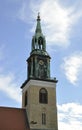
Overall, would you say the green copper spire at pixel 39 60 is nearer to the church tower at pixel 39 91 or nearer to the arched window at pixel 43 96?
the church tower at pixel 39 91

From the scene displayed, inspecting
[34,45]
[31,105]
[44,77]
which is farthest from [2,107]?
[34,45]

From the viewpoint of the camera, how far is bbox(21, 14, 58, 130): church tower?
55.0 metres

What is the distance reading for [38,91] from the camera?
57.0m

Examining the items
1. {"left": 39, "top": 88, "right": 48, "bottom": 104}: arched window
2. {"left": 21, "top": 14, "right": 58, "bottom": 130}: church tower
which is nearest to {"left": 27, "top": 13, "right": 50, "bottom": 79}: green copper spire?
{"left": 21, "top": 14, "right": 58, "bottom": 130}: church tower

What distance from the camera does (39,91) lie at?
2248 inches

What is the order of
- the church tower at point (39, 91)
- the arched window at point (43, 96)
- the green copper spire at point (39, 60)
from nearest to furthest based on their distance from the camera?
the church tower at point (39, 91) → the arched window at point (43, 96) → the green copper spire at point (39, 60)

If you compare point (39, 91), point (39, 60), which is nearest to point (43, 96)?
point (39, 91)

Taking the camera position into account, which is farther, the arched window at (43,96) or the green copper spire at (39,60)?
the green copper spire at (39,60)

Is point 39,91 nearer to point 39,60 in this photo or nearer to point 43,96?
point 43,96

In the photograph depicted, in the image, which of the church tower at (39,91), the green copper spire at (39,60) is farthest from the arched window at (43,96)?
the green copper spire at (39,60)

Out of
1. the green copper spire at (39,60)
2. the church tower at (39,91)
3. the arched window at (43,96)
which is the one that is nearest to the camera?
the church tower at (39,91)

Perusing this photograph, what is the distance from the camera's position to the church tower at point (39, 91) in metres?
55.0

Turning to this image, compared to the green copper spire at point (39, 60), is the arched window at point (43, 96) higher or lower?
lower

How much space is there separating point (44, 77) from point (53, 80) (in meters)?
1.59
